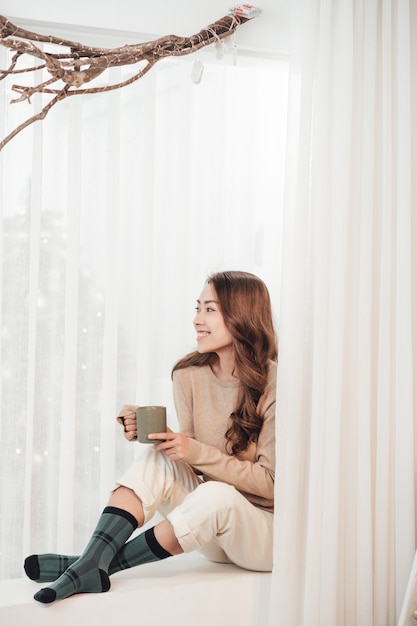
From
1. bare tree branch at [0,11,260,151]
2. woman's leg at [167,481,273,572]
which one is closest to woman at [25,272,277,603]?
woman's leg at [167,481,273,572]

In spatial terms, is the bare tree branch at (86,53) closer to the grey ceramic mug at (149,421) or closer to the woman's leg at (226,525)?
the grey ceramic mug at (149,421)

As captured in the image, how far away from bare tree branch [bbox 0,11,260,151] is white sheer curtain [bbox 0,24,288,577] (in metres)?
0.13

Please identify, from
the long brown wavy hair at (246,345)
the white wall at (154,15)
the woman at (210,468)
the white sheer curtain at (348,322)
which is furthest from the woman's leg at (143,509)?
the white wall at (154,15)

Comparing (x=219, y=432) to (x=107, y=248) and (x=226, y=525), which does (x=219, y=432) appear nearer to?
(x=226, y=525)

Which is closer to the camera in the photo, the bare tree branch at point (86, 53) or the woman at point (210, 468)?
the bare tree branch at point (86, 53)

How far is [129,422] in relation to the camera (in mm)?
2404

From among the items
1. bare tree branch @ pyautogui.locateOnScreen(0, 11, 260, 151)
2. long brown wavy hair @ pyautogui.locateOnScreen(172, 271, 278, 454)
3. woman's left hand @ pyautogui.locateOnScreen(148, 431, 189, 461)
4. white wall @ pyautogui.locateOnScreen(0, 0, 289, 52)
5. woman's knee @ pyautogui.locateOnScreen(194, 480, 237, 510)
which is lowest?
woman's knee @ pyautogui.locateOnScreen(194, 480, 237, 510)

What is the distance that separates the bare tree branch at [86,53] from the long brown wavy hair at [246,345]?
0.73 metres

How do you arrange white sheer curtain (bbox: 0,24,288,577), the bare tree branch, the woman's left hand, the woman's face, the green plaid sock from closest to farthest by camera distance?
the bare tree branch → the green plaid sock → the woman's left hand → the woman's face → white sheer curtain (bbox: 0,24,288,577)

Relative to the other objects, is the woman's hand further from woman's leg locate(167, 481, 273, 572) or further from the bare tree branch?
the bare tree branch

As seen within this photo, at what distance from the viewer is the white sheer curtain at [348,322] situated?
200 centimetres

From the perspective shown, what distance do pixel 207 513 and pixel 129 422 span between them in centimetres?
40

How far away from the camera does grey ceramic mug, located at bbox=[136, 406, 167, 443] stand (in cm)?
221

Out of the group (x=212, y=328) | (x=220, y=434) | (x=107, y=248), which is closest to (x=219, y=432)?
(x=220, y=434)
